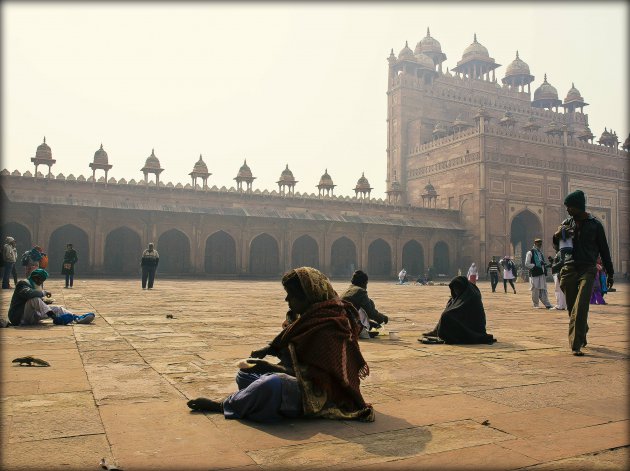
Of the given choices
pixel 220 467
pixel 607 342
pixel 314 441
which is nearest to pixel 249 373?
pixel 314 441

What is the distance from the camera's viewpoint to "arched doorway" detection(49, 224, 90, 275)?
80.0ft

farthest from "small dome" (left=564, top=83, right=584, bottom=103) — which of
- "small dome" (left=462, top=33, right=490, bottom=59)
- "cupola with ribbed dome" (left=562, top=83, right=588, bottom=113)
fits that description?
"small dome" (left=462, top=33, right=490, bottom=59)

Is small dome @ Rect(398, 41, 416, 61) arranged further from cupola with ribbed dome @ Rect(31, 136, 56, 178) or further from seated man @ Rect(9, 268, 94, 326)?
seated man @ Rect(9, 268, 94, 326)

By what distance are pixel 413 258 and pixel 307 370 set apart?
3122 cm

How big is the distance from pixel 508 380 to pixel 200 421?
96.3 inches

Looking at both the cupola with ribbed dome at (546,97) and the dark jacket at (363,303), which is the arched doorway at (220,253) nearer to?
the dark jacket at (363,303)

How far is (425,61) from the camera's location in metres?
47.4

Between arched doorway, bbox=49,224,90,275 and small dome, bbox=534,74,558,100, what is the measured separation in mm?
45505

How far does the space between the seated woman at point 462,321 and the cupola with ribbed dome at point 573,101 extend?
54.7m

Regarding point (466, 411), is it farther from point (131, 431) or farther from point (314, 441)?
point (131, 431)

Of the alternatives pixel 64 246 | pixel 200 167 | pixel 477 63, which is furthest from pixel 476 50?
pixel 64 246

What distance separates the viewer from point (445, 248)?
35219 millimetres

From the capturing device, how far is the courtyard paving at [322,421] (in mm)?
2496

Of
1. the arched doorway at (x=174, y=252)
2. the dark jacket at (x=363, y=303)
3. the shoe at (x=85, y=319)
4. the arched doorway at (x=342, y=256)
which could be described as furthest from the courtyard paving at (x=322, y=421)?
the arched doorway at (x=342, y=256)
